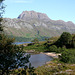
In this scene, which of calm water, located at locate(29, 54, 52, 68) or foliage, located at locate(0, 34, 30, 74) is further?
calm water, located at locate(29, 54, 52, 68)

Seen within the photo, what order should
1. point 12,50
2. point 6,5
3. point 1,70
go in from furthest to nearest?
point 6,5 < point 12,50 < point 1,70

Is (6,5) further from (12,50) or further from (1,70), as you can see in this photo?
(1,70)

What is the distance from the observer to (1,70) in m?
15.3

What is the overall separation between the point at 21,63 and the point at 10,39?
3.80m

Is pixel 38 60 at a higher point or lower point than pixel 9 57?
lower

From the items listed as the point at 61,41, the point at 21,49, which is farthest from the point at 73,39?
the point at 21,49

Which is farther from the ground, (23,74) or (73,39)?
(23,74)

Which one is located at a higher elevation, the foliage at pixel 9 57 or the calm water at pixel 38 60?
the foliage at pixel 9 57

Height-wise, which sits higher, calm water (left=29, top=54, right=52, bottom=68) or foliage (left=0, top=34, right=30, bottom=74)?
foliage (left=0, top=34, right=30, bottom=74)

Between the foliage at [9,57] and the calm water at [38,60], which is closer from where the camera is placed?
the foliage at [9,57]

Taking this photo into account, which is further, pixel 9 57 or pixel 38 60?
pixel 38 60

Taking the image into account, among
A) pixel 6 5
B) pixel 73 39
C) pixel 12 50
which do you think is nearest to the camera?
pixel 12 50

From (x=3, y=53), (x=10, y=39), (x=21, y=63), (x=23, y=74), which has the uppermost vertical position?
(x=10, y=39)

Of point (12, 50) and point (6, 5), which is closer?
point (12, 50)
